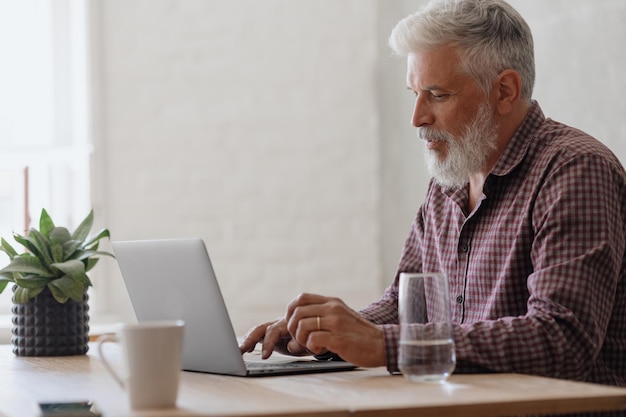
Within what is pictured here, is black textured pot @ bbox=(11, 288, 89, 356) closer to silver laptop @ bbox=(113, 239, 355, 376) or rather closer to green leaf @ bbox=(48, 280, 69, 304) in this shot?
green leaf @ bbox=(48, 280, 69, 304)

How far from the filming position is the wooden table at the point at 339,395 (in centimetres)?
130

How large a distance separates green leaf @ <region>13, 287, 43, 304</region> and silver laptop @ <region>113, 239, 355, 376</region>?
0.41 meters

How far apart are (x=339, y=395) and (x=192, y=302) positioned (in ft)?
1.41

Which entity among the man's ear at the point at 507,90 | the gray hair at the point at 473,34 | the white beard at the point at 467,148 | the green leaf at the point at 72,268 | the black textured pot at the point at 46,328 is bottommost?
the black textured pot at the point at 46,328

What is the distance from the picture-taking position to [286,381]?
1.65 m

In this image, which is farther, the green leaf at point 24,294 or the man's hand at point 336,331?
the green leaf at point 24,294

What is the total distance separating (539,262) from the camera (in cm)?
183

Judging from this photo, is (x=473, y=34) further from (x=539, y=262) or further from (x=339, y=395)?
(x=339, y=395)

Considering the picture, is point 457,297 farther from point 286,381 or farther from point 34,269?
point 34,269

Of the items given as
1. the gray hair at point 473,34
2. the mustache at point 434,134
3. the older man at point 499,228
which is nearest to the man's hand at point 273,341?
the older man at point 499,228

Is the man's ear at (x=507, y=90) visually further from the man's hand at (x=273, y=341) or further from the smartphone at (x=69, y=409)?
the smartphone at (x=69, y=409)

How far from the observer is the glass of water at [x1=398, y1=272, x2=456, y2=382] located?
1529 mm

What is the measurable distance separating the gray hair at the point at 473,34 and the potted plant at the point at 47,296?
0.85 metres

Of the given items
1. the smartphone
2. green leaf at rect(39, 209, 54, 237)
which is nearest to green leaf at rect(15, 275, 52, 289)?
green leaf at rect(39, 209, 54, 237)
